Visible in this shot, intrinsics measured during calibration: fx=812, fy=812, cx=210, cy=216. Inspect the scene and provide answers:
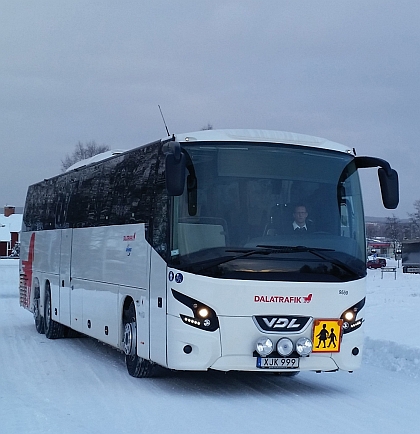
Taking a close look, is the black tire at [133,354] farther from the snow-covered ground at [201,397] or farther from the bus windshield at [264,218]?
the bus windshield at [264,218]

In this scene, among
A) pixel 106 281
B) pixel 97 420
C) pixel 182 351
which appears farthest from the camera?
pixel 106 281

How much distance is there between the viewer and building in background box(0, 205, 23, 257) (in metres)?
118

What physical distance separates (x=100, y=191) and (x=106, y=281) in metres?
1.67

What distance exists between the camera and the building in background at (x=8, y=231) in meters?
118

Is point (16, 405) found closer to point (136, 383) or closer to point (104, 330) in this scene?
point (136, 383)

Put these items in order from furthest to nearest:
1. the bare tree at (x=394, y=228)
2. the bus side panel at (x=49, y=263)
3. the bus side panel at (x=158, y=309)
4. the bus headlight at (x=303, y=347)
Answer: the bare tree at (x=394, y=228) < the bus side panel at (x=49, y=263) < the bus side panel at (x=158, y=309) < the bus headlight at (x=303, y=347)

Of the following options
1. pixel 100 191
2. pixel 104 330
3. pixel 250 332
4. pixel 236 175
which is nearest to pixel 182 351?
pixel 250 332

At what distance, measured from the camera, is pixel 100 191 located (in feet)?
44.7

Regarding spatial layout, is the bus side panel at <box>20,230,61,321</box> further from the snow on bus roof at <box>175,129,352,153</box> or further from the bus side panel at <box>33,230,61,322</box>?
the snow on bus roof at <box>175,129,352,153</box>

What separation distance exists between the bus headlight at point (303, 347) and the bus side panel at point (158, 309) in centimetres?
162

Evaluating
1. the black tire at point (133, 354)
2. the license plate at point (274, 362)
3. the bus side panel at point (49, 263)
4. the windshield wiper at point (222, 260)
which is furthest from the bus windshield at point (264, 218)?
the bus side panel at point (49, 263)

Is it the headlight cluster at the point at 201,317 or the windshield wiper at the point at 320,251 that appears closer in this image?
the headlight cluster at the point at 201,317

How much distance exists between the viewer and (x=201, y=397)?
995 cm

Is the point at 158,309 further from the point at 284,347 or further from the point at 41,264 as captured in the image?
the point at 41,264
